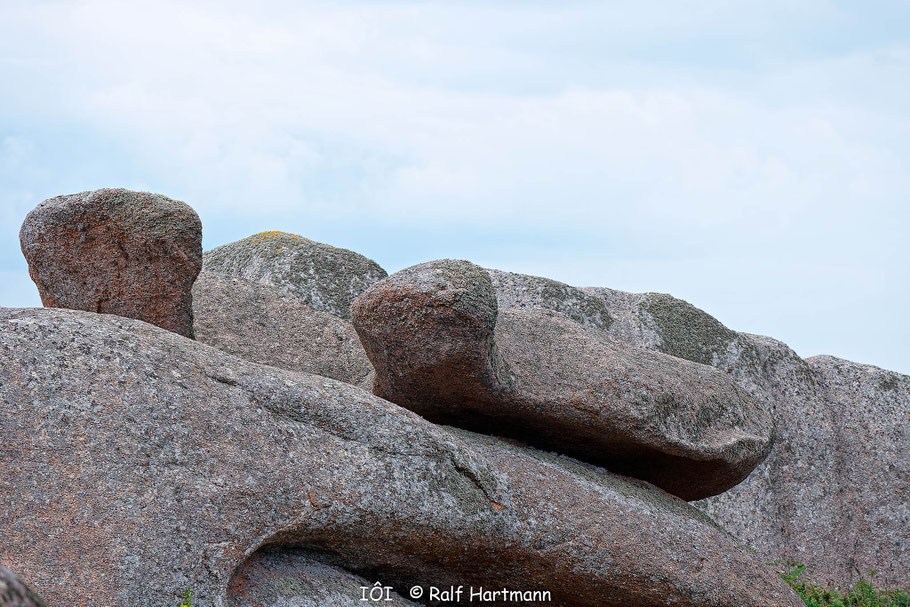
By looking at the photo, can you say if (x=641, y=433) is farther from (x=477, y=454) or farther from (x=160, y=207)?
(x=160, y=207)

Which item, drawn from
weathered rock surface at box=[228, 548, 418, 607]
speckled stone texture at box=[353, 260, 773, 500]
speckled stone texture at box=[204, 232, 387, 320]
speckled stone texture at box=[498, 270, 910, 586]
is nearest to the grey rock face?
speckled stone texture at box=[498, 270, 910, 586]

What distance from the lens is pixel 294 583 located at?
16.8ft

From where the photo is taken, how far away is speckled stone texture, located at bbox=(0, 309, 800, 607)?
Answer: 4.52m

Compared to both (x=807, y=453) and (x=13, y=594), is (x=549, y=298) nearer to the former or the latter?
(x=807, y=453)

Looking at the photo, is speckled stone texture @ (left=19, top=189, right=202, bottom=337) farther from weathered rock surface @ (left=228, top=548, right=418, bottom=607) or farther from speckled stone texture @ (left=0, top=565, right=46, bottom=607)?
speckled stone texture @ (left=0, top=565, right=46, bottom=607)

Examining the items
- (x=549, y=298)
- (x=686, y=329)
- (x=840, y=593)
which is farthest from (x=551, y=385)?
(x=840, y=593)

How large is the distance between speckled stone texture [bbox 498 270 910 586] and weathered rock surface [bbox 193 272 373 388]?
303 cm

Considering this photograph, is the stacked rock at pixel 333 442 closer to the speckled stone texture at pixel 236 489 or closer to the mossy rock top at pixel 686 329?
the speckled stone texture at pixel 236 489

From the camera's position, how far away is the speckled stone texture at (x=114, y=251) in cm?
661

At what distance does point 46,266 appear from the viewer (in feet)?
22.0

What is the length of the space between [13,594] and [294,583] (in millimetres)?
3312

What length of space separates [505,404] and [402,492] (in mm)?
1500

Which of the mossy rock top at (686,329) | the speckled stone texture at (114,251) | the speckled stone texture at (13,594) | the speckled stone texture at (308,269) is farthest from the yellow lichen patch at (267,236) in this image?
the speckled stone texture at (13,594)

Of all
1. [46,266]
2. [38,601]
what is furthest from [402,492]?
[38,601]
